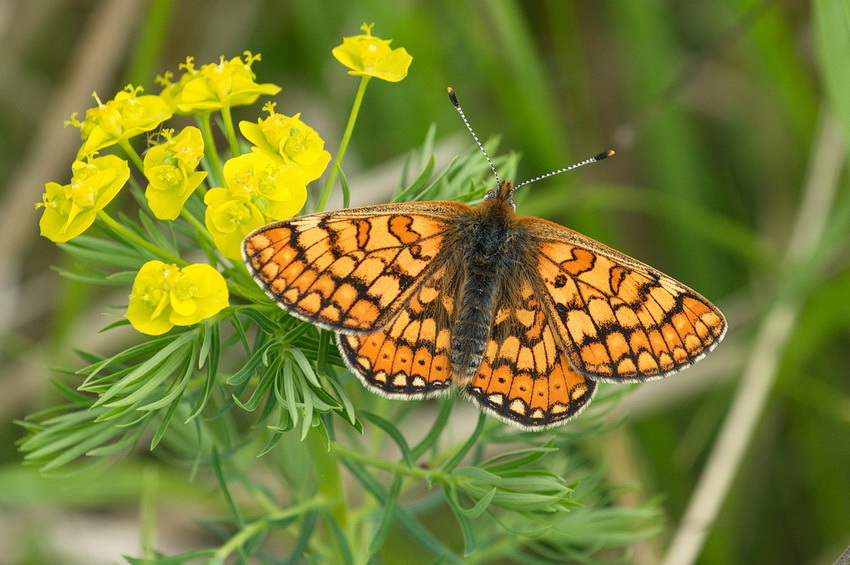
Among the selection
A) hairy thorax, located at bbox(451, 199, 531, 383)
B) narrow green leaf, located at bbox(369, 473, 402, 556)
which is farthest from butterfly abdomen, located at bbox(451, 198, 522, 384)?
narrow green leaf, located at bbox(369, 473, 402, 556)

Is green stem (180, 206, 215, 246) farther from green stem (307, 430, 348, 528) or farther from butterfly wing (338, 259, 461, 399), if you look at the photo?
green stem (307, 430, 348, 528)

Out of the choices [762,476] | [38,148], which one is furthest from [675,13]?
[38,148]

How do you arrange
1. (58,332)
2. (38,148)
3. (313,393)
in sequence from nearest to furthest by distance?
(313,393) → (58,332) → (38,148)

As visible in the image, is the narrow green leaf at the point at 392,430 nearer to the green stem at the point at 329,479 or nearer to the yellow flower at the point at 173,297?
the green stem at the point at 329,479

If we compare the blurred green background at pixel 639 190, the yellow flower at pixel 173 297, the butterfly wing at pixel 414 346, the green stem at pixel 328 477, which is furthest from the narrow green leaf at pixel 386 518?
the blurred green background at pixel 639 190

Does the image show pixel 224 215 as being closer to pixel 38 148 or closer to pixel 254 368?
pixel 254 368

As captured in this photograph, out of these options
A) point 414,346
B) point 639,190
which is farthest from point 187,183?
point 639,190
